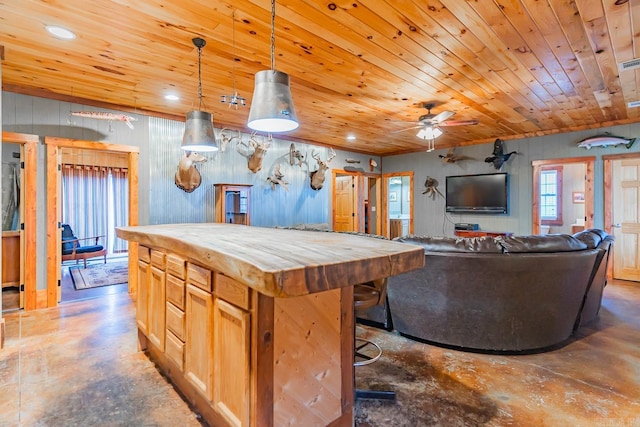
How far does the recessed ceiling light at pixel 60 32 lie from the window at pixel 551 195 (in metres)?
8.82

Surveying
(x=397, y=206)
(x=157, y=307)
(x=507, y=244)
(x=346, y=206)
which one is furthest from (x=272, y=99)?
(x=397, y=206)

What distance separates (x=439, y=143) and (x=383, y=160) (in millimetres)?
1688

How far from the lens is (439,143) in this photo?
7094mm

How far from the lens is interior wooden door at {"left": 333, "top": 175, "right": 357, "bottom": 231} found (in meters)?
7.86

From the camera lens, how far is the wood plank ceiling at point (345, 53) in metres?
2.24

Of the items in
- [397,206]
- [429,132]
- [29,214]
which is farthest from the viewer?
[397,206]

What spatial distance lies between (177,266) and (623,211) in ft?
21.5

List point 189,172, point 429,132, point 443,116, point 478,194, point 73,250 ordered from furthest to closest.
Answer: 1. point 478,194
2. point 73,250
3. point 189,172
4. point 429,132
5. point 443,116

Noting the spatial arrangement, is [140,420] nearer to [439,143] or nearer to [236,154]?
[236,154]

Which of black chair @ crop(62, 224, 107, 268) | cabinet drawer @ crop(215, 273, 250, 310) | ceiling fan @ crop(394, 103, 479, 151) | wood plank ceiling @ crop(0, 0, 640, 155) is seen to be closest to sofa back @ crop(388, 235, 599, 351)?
wood plank ceiling @ crop(0, 0, 640, 155)

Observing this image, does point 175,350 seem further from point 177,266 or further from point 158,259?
point 158,259

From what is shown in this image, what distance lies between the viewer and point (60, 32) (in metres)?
2.53

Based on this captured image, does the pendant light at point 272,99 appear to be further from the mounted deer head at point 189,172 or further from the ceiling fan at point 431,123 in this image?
the mounted deer head at point 189,172

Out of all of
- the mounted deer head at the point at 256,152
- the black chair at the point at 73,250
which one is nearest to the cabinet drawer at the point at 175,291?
the mounted deer head at the point at 256,152
